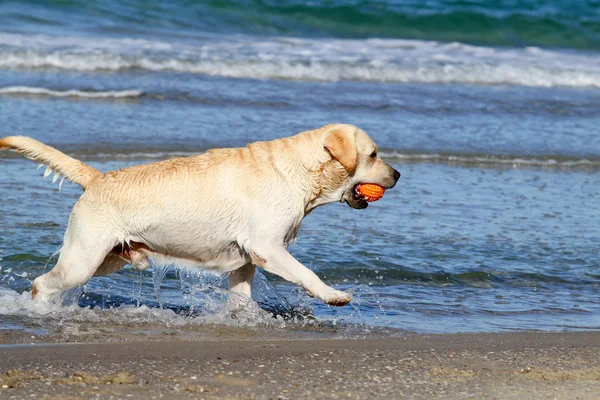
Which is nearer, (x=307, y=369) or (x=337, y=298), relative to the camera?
(x=307, y=369)

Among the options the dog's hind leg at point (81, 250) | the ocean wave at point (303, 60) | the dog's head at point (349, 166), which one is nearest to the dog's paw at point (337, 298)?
the dog's head at point (349, 166)

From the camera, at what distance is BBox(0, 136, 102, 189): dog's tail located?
594cm

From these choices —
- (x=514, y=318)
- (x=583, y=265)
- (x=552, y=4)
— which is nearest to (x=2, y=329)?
(x=514, y=318)

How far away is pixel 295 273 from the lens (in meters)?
5.71

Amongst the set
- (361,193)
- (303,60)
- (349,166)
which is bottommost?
(361,193)

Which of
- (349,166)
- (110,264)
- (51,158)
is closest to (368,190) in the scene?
(349,166)

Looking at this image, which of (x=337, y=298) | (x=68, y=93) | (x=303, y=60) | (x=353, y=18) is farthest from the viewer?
(x=353, y=18)

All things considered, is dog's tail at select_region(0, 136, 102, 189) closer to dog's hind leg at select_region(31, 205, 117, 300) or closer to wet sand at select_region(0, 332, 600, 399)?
dog's hind leg at select_region(31, 205, 117, 300)

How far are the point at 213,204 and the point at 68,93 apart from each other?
8302mm

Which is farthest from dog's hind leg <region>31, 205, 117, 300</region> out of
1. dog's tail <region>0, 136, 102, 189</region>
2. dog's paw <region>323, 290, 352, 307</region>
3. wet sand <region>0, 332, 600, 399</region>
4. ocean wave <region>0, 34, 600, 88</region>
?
ocean wave <region>0, 34, 600, 88</region>

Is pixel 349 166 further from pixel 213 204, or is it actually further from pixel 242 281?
pixel 242 281

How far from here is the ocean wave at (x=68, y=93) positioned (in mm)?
13227

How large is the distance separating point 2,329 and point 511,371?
2820mm

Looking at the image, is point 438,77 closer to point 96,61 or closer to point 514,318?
point 96,61
